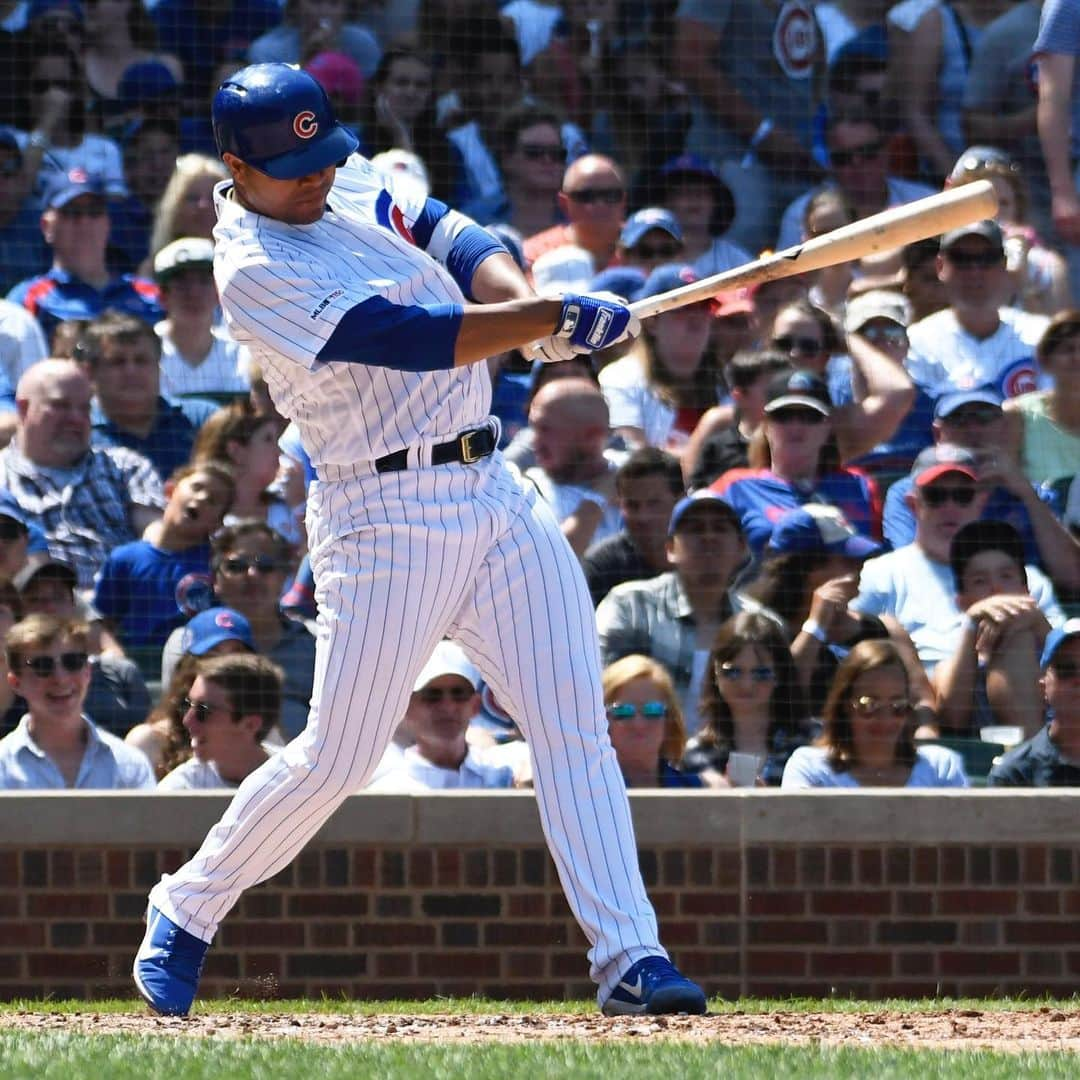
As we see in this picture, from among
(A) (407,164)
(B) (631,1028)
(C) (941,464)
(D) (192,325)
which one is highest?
(A) (407,164)

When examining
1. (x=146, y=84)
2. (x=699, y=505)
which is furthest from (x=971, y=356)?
(x=146, y=84)

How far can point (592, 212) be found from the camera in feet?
27.2

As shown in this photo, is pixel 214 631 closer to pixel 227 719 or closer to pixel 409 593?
pixel 227 719

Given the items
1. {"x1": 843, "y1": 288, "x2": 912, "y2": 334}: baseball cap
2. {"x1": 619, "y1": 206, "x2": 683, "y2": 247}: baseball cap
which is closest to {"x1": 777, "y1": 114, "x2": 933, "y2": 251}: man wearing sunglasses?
{"x1": 619, "y1": 206, "x2": 683, "y2": 247}: baseball cap

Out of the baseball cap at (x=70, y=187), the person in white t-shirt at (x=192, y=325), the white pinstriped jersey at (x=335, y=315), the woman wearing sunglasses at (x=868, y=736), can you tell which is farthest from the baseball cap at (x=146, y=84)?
the white pinstriped jersey at (x=335, y=315)

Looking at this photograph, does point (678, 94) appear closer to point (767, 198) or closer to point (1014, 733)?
point (767, 198)

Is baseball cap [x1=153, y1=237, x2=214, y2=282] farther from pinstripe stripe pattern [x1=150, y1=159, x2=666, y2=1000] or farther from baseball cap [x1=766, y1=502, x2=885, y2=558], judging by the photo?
pinstripe stripe pattern [x1=150, y1=159, x2=666, y2=1000]

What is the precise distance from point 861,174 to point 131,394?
3.04 metres

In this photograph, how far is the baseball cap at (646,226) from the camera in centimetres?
815

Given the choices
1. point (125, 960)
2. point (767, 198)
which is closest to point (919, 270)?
point (767, 198)

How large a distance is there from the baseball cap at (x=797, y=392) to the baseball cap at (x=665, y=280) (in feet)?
2.19

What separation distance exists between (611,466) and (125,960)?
2277 millimetres

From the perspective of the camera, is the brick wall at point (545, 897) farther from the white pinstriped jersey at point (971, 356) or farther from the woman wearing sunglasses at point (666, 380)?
the white pinstriped jersey at point (971, 356)

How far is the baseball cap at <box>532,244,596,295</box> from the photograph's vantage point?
801 cm
